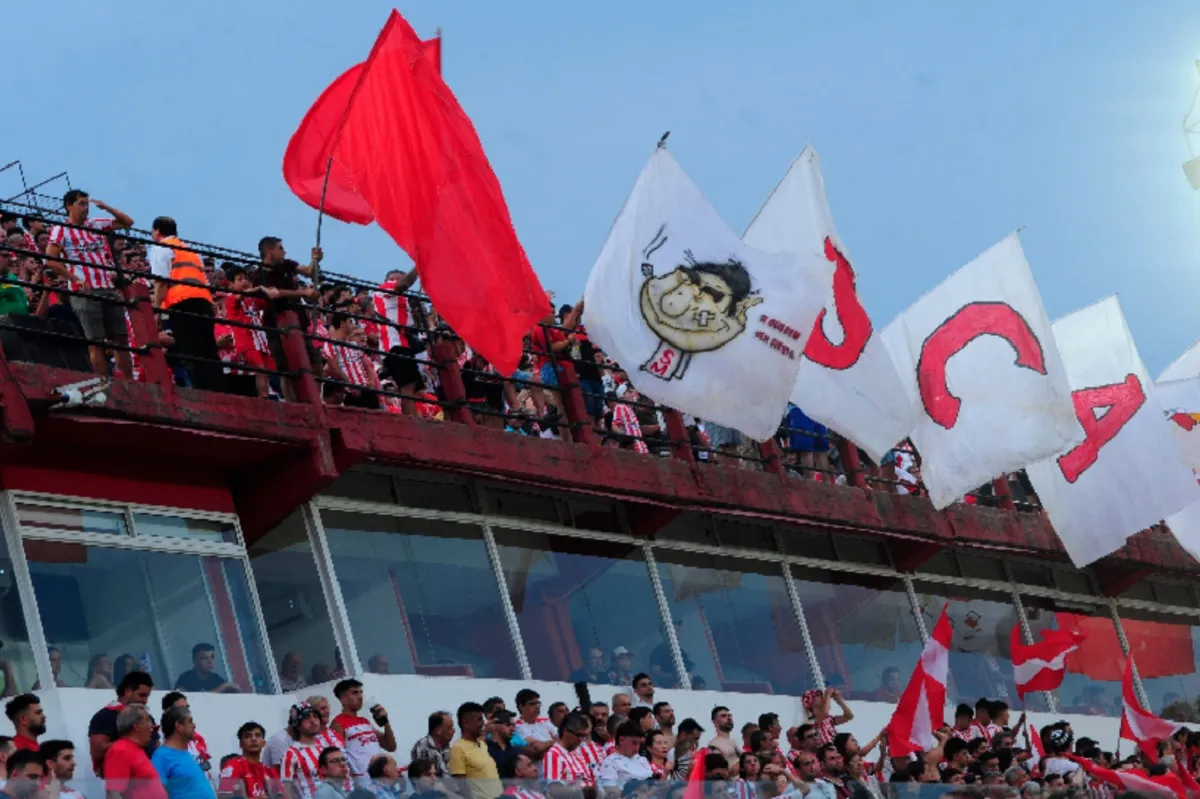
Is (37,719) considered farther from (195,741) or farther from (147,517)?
(147,517)

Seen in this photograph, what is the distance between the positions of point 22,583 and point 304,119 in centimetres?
480

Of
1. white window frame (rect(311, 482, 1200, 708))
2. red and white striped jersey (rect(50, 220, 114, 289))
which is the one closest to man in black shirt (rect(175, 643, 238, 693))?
white window frame (rect(311, 482, 1200, 708))

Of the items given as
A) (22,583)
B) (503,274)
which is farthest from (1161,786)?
(22,583)

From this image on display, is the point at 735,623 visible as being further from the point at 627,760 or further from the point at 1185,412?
the point at 1185,412

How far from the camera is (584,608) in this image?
864 inches

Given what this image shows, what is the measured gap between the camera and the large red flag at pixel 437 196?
18672 millimetres

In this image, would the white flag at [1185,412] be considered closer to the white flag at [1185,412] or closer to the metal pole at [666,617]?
the white flag at [1185,412]

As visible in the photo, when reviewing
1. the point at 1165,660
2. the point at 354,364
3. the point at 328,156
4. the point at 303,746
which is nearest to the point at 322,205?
the point at 328,156

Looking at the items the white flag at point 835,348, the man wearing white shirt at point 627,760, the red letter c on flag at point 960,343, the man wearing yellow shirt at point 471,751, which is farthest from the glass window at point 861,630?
Answer: the man wearing yellow shirt at point 471,751

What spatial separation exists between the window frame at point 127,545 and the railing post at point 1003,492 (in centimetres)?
1170

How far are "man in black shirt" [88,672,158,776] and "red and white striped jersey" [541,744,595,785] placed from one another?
278cm

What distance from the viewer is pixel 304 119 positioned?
64.8 feet

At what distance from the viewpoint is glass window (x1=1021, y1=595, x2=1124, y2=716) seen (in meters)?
28.5

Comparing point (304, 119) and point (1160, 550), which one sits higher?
point (304, 119)
